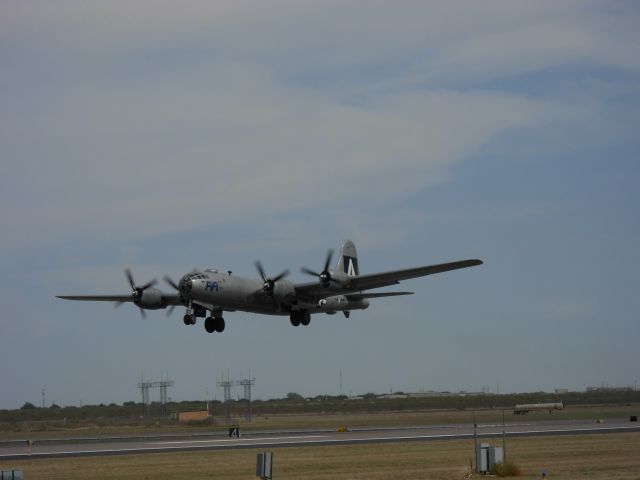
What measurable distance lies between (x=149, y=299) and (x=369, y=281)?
1492 centimetres

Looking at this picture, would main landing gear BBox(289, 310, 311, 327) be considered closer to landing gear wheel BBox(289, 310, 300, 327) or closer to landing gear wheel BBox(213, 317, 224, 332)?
landing gear wheel BBox(289, 310, 300, 327)

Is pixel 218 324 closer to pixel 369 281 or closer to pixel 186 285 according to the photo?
pixel 186 285

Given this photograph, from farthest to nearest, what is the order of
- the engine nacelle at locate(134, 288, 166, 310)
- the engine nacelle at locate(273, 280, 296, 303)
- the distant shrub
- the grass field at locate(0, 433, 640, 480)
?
the engine nacelle at locate(134, 288, 166, 310)
the engine nacelle at locate(273, 280, 296, 303)
the grass field at locate(0, 433, 640, 480)
the distant shrub

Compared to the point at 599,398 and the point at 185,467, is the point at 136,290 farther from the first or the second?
the point at 599,398

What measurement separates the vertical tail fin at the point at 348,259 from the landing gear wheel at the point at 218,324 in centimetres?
1232

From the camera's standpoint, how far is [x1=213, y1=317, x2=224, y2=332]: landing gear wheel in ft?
186

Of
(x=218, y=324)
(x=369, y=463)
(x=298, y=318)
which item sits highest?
(x=298, y=318)

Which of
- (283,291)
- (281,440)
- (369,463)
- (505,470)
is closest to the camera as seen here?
(505,470)

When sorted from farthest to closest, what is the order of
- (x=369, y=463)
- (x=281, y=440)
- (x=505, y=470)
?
(x=281, y=440) < (x=369, y=463) < (x=505, y=470)

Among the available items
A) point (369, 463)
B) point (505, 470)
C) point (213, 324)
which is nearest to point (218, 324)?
point (213, 324)

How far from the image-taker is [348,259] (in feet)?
221

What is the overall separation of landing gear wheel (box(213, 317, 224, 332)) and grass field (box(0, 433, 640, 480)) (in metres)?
11.7

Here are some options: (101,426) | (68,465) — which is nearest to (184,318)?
(68,465)

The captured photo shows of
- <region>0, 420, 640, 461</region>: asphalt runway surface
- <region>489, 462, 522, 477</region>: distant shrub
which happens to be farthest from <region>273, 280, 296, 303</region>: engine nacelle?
<region>489, 462, 522, 477</region>: distant shrub
